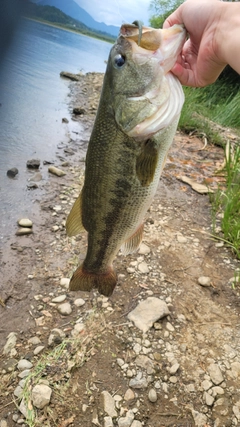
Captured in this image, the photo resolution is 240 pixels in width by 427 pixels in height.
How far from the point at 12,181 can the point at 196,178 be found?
291 cm

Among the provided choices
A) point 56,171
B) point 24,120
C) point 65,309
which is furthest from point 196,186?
point 24,120

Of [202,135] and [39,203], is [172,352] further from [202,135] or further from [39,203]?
[202,135]

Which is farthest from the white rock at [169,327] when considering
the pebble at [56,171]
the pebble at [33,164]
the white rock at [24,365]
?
the pebble at [33,164]

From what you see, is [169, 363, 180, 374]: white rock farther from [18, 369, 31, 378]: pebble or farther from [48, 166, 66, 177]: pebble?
[48, 166, 66, 177]: pebble

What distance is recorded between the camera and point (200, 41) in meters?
2.21

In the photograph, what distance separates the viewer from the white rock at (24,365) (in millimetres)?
2768

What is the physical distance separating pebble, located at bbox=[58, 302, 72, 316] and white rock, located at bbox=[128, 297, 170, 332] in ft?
1.77

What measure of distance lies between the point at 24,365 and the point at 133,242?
1.31 metres

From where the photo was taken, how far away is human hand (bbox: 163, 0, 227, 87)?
2020mm

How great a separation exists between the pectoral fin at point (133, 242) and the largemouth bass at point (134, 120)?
24cm

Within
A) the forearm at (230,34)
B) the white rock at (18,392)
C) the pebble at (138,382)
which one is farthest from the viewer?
the pebble at (138,382)

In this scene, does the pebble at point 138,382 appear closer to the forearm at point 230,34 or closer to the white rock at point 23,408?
the white rock at point 23,408

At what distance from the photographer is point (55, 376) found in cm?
269

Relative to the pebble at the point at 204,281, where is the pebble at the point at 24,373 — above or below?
below
